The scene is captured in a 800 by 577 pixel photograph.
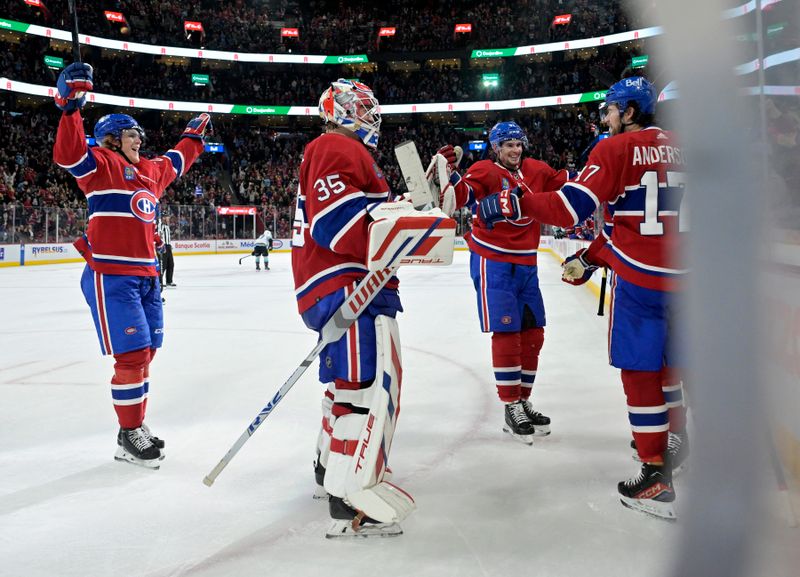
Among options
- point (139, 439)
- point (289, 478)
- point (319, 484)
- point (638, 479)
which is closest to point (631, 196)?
point (638, 479)

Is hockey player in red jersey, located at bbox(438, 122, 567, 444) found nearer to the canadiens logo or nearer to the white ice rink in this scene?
the white ice rink

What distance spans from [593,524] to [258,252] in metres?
12.6

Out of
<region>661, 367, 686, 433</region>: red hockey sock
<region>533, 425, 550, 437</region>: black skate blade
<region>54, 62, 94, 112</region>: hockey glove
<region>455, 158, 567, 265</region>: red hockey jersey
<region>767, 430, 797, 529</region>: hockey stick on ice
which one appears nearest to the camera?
<region>767, 430, 797, 529</region>: hockey stick on ice

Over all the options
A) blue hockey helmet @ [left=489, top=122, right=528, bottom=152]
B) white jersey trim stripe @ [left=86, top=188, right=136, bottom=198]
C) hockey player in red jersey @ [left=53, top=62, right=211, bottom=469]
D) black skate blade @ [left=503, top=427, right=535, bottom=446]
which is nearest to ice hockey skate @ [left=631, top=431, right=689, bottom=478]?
black skate blade @ [left=503, top=427, right=535, bottom=446]

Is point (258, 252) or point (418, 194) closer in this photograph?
point (418, 194)

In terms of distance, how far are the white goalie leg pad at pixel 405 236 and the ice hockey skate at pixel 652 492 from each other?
102cm

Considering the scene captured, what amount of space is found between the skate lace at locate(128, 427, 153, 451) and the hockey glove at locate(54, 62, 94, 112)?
1.37 metres

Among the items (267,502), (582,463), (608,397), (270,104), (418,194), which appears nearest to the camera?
(418,194)

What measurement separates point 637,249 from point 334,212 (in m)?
1.01

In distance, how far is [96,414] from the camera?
330 cm

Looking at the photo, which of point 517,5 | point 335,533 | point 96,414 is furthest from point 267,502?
point 517,5

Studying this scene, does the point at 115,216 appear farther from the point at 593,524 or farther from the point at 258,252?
the point at 258,252

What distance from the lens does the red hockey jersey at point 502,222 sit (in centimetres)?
308

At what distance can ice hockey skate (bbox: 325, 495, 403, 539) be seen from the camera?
1.91 metres
